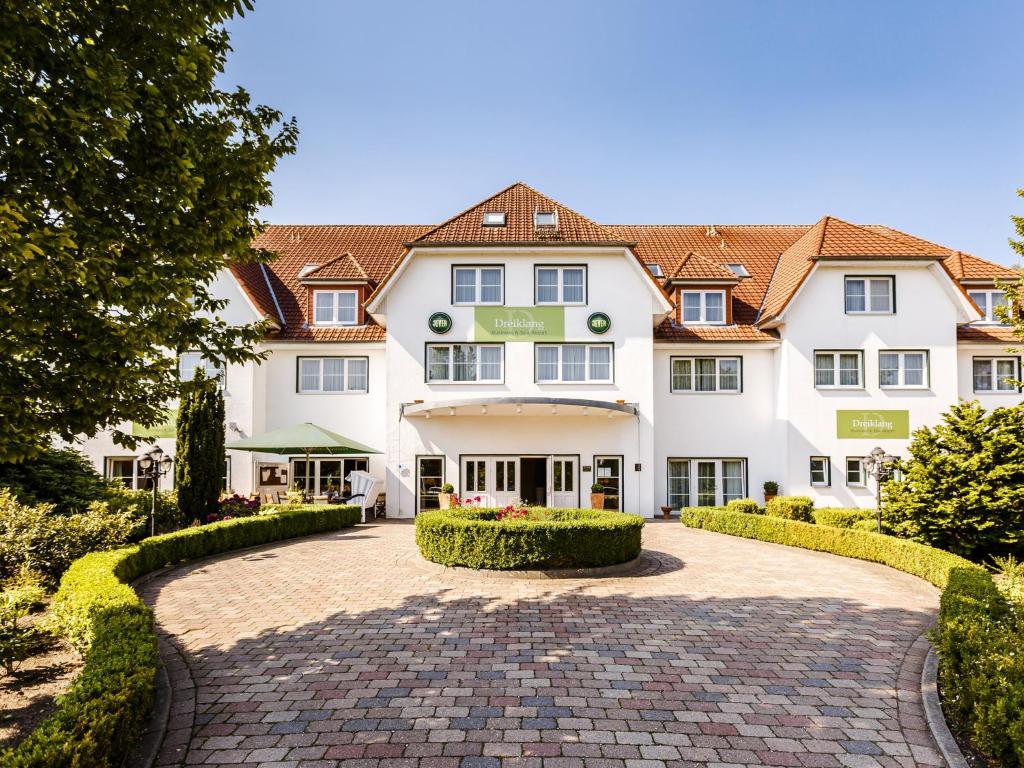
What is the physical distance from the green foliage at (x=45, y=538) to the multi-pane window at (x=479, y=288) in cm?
1329

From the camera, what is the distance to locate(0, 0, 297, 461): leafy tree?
589 cm

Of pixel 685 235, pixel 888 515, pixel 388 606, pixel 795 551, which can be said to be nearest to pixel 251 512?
pixel 388 606

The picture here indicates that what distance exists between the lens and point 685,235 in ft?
97.6

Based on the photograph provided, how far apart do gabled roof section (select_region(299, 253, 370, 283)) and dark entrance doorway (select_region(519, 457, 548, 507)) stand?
917cm

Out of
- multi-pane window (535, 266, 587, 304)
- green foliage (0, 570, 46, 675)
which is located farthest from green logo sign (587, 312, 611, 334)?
green foliage (0, 570, 46, 675)

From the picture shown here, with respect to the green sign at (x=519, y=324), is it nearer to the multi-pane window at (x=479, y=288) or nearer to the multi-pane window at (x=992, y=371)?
the multi-pane window at (x=479, y=288)

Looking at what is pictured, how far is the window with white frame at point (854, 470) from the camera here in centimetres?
2275

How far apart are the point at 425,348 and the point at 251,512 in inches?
315

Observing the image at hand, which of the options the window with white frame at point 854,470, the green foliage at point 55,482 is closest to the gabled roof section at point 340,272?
the green foliage at point 55,482

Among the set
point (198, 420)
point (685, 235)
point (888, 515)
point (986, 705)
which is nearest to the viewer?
point (986, 705)

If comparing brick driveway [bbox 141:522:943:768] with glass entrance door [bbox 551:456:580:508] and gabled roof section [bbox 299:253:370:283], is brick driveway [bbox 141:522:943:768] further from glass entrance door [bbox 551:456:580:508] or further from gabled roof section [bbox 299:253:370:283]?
gabled roof section [bbox 299:253:370:283]

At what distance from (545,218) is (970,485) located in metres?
15.7

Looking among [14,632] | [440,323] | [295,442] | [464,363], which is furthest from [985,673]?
[440,323]

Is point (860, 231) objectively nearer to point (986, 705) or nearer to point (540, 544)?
point (540, 544)
